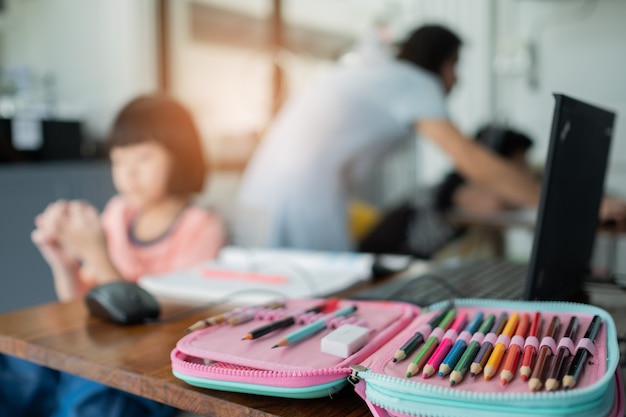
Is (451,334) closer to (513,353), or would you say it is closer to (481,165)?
(513,353)

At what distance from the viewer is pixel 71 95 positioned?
3.30m

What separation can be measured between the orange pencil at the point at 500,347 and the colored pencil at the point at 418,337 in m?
0.06

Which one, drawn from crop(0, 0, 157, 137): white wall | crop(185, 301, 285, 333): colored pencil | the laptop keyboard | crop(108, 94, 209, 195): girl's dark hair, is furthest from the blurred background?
crop(185, 301, 285, 333): colored pencil

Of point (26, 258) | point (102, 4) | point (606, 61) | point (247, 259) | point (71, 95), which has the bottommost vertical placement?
point (26, 258)

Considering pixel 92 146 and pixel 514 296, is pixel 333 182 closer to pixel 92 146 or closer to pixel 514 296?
pixel 514 296

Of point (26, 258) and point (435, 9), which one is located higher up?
point (435, 9)

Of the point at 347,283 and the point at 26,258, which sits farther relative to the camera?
the point at 26,258

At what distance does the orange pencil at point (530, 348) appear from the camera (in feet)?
1.47

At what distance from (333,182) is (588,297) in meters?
0.96

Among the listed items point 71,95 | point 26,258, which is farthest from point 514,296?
point 71,95

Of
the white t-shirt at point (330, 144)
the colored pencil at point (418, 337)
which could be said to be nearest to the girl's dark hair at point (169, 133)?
the white t-shirt at point (330, 144)

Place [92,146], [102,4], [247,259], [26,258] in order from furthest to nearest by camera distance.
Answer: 1. [102,4]
2. [92,146]
3. [26,258]
4. [247,259]

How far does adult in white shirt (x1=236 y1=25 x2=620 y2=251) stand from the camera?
1.69 metres

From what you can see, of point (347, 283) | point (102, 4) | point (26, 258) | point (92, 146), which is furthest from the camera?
point (102, 4)
